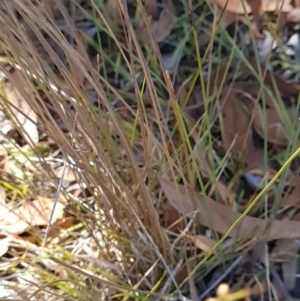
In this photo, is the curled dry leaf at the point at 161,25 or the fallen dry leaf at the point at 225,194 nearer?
the fallen dry leaf at the point at 225,194

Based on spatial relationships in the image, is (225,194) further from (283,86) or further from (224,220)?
(283,86)

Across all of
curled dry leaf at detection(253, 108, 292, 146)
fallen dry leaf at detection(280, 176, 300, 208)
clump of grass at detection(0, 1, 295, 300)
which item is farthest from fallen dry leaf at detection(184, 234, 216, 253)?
curled dry leaf at detection(253, 108, 292, 146)

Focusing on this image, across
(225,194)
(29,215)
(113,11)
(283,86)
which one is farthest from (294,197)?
(113,11)

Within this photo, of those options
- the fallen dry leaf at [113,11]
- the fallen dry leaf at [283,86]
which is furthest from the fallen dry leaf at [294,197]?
the fallen dry leaf at [113,11]

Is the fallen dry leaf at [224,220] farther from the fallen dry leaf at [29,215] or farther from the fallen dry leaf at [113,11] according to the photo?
the fallen dry leaf at [113,11]

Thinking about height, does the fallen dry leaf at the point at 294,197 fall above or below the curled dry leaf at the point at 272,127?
below

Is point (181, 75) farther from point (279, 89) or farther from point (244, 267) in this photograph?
point (244, 267)

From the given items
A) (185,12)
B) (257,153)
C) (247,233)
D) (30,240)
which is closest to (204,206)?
(247,233)
